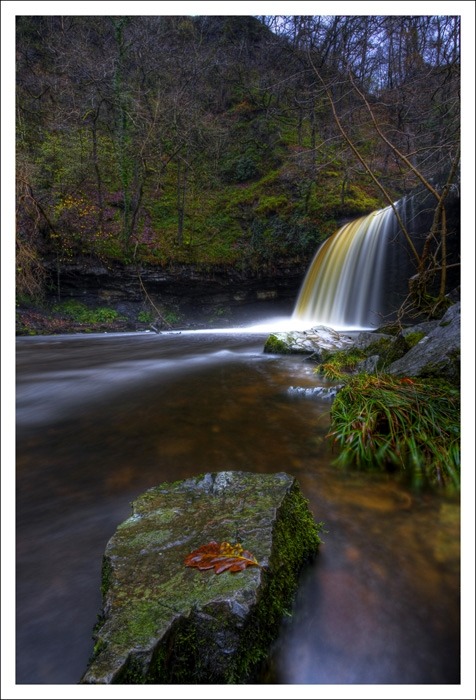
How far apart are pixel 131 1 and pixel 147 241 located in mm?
13838

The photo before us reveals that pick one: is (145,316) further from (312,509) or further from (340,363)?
(312,509)

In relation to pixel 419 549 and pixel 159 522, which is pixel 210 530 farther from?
pixel 419 549

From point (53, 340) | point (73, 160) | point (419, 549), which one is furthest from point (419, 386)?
point (73, 160)

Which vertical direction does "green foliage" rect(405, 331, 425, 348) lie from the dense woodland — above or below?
below

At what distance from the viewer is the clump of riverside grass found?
7.75ft

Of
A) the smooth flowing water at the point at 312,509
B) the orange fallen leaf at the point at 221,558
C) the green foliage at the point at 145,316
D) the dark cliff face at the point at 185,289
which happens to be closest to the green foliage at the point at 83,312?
the dark cliff face at the point at 185,289

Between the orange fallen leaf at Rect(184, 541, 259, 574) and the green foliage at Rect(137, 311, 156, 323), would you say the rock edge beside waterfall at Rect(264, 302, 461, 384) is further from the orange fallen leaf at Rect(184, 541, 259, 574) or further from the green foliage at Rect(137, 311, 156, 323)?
the green foliage at Rect(137, 311, 156, 323)

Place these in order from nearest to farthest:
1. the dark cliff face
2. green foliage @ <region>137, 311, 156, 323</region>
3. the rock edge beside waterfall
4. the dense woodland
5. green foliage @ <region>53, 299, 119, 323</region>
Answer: the rock edge beside waterfall → green foliage @ <region>53, 299, 119, 323</region> → the dense woodland → the dark cliff face → green foliage @ <region>137, 311, 156, 323</region>

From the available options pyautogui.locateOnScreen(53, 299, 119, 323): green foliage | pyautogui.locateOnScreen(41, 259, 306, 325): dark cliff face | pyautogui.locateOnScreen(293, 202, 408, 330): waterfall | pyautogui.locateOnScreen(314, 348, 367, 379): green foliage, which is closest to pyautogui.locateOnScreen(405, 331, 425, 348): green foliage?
pyautogui.locateOnScreen(314, 348, 367, 379): green foliage

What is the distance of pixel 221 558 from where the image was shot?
138cm

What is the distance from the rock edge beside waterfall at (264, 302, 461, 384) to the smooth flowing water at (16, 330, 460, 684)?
1.02 m

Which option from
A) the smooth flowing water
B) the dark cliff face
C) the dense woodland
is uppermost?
the dense woodland

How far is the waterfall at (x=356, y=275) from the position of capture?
11.1m

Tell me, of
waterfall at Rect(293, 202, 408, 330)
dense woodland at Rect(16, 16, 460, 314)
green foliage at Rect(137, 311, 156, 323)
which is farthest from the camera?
green foliage at Rect(137, 311, 156, 323)
